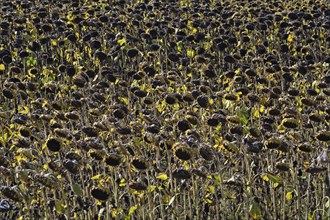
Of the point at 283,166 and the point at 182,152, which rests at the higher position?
the point at 182,152

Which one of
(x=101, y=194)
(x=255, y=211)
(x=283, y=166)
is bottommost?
(x=255, y=211)

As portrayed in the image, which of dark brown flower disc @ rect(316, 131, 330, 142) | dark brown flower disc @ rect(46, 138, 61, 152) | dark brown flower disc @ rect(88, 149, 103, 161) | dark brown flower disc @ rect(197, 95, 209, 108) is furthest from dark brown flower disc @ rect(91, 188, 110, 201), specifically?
dark brown flower disc @ rect(197, 95, 209, 108)

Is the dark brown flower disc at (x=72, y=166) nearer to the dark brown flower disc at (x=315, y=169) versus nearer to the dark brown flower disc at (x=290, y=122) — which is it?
the dark brown flower disc at (x=315, y=169)

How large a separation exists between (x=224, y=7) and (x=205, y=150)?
6654mm

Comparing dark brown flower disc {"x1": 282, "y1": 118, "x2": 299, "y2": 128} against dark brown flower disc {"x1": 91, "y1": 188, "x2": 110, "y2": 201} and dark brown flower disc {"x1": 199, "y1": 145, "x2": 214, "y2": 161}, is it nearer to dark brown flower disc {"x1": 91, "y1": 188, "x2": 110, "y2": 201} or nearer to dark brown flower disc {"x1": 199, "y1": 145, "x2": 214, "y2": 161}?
dark brown flower disc {"x1": 199, "y1": 145, "x2": 214, "y2": 161}

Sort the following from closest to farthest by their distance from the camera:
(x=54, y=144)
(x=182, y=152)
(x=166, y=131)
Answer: (x=182, y=152) → (x=54, y=144) → (x=166, y=131)

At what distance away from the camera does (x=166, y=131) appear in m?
3.93

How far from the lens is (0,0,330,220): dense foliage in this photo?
3508 mm

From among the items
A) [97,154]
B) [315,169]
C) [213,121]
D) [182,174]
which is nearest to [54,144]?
[97,154]

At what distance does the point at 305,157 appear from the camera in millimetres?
4422

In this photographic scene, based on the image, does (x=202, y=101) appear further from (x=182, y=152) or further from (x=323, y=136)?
(x=182, y=152)

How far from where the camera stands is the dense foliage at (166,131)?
351 centimetres

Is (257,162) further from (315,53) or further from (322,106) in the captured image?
(315,53)

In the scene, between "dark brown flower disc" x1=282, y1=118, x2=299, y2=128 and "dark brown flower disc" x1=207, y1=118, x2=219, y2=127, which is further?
"dark brown flower disc" x1=207, y1=118, x2=219, y2=127
